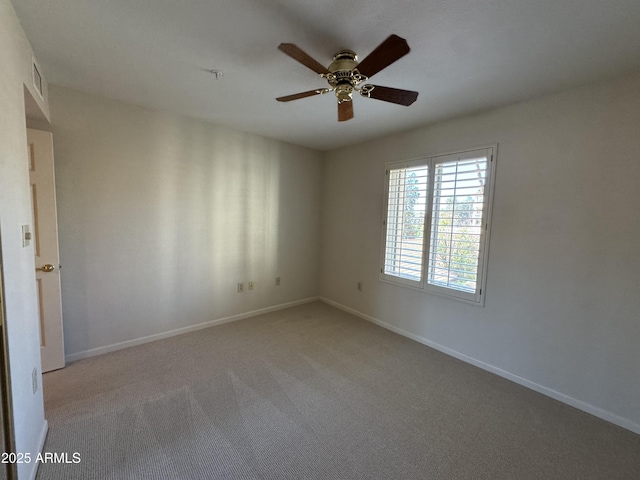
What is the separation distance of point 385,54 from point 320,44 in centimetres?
51

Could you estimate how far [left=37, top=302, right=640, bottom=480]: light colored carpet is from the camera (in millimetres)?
1566

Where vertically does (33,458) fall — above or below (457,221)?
below

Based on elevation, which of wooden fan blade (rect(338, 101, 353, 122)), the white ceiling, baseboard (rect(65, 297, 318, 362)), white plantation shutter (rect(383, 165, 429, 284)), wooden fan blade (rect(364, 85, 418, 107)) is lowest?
baseboard (rect(65, 297, 318, 362))

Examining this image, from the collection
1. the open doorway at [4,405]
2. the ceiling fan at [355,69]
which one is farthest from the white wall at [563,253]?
the open doorway at [4,405]

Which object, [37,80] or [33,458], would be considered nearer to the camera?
[33,458]

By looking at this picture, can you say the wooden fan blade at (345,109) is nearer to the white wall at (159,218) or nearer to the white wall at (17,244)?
the white wall at (17,244)

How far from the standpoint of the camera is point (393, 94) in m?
1.77

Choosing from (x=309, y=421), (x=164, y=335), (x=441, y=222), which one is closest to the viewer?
(x=309, y=421)

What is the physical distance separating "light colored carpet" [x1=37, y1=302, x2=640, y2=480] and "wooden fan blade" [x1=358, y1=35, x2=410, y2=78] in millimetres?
2266

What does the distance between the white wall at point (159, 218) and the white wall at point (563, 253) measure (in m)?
2.20

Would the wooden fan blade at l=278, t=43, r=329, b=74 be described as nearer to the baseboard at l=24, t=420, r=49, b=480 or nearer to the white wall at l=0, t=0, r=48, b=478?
the white wall at l=0, t=0, r=48, b=478

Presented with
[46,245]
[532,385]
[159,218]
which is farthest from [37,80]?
[532,385]

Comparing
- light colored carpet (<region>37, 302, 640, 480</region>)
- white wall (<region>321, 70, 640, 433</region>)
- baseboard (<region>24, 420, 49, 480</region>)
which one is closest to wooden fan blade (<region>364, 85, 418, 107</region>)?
white wall (<region>321, 70, 640, 433</region>)

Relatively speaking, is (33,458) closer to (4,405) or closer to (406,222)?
(4,405)
